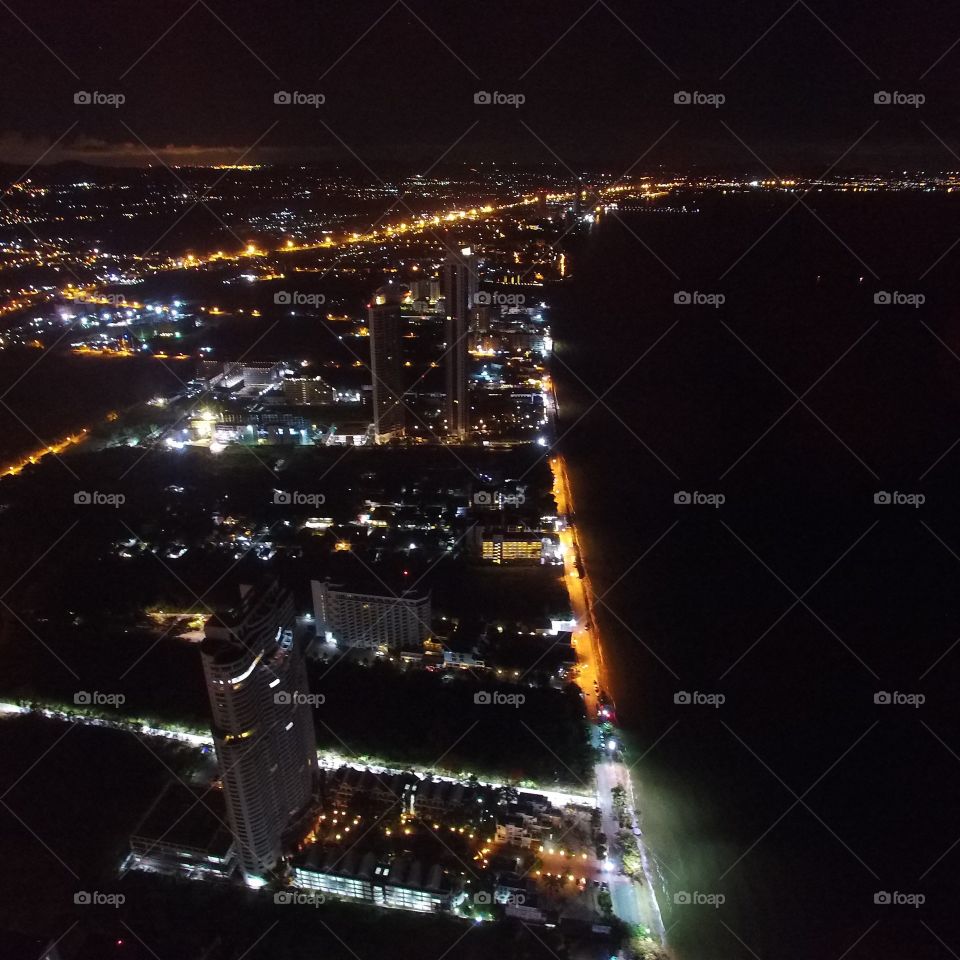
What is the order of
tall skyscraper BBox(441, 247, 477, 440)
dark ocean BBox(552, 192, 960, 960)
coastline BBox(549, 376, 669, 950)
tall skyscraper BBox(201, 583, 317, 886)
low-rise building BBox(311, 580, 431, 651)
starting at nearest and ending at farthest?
tall skyscraper BBox(201, 583, 317, 886)
coastline BBox(549, 376, 669, 950)
dark ocean BBox(552, 192, 960, 960)
low-rise building BBox(311, 580, 431, 651)
tall skyscraper BBox(441, 247, 477, 440)

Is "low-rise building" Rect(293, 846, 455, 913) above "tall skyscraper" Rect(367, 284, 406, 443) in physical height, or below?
below

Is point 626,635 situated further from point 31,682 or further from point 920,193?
point 920,193

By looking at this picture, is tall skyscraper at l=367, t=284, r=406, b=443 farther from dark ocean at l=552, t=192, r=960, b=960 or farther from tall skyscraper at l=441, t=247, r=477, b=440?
dark ocean at l=552, t=192, r=960, b=960

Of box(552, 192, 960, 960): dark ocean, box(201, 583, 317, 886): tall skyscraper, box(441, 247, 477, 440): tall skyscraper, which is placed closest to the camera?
box(201, 583, 317, 886): tall skyscraper

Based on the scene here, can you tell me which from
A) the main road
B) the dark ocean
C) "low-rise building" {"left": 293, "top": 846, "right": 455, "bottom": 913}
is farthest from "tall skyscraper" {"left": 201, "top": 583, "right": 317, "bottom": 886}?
the dark ocean

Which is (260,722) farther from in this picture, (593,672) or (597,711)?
(593,672)

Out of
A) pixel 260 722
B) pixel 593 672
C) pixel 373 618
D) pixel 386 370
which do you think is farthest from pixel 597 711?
pixel 386 370

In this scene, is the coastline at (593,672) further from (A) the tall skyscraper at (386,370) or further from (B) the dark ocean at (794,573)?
(A) the tall skyscraper at (386,370)

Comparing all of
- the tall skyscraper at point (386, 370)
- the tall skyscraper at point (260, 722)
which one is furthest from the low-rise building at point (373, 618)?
the tall skyscraper at point (386, 370)
